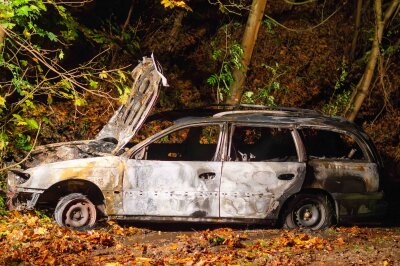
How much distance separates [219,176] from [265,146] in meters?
1.14

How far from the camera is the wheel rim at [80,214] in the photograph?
7.19 meters

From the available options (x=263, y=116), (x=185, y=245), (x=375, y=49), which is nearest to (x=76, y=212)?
(x=185, y=245)

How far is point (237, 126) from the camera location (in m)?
7.41

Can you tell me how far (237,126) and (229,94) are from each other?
3385mm

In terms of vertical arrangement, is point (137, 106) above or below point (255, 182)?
above

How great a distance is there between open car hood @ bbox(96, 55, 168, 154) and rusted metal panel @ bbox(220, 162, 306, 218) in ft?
4.62

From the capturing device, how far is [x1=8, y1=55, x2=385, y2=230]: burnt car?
7.09 m

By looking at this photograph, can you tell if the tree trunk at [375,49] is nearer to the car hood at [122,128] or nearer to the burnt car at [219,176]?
the burnt car at [219,176]

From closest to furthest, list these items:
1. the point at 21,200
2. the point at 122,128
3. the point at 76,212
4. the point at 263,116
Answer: the point at 21,200
the point at 76,212
the point at 263,116
the point at 122,128

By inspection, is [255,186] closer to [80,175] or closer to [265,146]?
[265,146]

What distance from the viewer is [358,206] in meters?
7.41

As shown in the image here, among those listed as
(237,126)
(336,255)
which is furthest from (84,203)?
(336,255)

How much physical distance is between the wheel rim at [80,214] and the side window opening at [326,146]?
3223 millimetres

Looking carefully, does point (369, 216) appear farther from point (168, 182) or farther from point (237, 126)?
point (168, 182)
